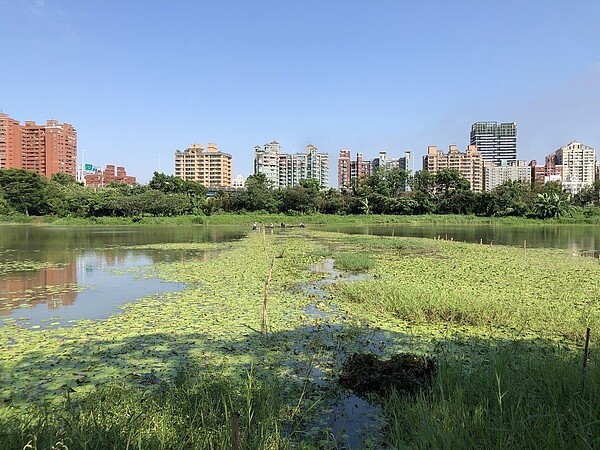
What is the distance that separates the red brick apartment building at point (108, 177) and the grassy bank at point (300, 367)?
104564 mm

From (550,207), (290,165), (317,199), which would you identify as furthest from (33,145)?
(550,207)

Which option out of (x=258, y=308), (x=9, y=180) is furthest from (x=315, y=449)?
(x=9, y=180)

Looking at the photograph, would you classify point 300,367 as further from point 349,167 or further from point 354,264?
point 349,167

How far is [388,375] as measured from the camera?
14.2 feet

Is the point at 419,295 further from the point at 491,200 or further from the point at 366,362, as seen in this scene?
the point at 491,200

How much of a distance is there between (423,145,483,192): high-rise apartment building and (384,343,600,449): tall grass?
80.3 meters

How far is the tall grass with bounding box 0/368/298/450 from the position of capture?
2795mm

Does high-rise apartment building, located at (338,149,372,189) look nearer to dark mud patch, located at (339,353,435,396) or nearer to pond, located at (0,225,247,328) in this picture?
pond, located at (0,225,247,328)

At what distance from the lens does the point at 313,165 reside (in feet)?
323

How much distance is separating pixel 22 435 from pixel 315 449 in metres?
1.92

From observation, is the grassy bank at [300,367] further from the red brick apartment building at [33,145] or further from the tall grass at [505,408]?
the red brick apartment building at [33,145]

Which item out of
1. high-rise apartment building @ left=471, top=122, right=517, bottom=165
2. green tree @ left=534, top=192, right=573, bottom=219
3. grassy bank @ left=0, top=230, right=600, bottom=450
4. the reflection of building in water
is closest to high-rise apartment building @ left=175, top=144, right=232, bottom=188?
green tree @ left=534, top=192, right=573, bottom=219

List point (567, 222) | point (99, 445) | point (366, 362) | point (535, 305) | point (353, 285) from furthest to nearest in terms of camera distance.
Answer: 1. point (567, 222)
2. point (353, 285)
3. point (535, 305)
4. point (366, 362)
5. point (99, 445)

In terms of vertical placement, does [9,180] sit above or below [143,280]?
above
